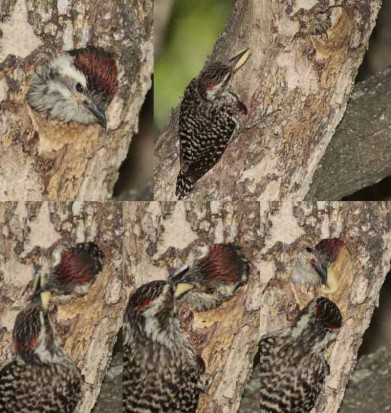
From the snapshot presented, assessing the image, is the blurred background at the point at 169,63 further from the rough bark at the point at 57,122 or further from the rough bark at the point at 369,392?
the rough bark at the point at 369,392

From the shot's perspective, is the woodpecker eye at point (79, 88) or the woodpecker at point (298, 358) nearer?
the woodpecker eye at point (79, 88)

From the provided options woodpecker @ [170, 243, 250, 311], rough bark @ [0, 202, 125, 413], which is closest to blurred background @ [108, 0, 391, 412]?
rough bark @ [0, 202, 125, 413]

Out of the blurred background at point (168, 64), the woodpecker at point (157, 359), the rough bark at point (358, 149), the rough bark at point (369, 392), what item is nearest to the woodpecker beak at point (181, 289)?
the woodpecker at point (157, 359)

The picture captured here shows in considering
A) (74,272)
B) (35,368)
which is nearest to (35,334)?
(35,368)

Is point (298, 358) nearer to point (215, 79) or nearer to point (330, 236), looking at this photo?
point (330, 236)

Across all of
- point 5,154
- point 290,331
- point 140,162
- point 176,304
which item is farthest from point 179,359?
point 5,154

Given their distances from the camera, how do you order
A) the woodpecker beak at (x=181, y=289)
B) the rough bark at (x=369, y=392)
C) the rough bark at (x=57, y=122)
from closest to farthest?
the rough bark at (x=57, y=122) → the woodpecker beak at (x=181, y=289) → the rough bark at (x=369, y=392)

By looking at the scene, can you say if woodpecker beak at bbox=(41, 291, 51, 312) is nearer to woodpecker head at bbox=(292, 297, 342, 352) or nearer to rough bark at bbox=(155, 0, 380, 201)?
rough bark at bbox=(155, 0, 380, 201)
